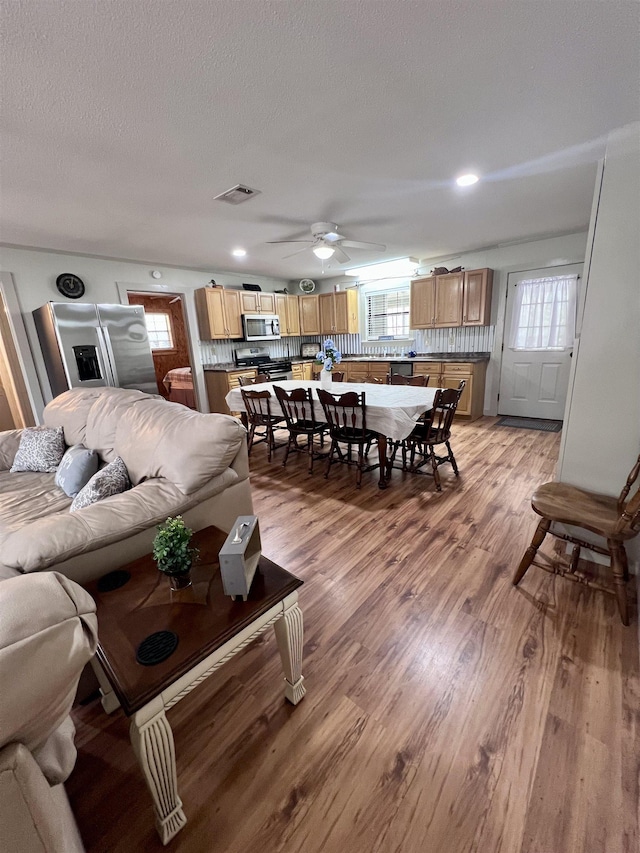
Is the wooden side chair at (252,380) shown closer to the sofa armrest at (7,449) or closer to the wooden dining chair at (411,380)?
the wooden dining chair at (411,380)

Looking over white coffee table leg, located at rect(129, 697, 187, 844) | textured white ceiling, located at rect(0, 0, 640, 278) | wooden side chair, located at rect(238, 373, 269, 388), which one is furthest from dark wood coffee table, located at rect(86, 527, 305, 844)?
wooden side chair, located at rect(238, 373, 269, 388)

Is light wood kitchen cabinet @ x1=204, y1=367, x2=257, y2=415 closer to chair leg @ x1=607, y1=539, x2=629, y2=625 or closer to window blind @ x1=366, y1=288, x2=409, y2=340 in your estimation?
window blind @ x1=366, y1=288, x2=409, y2=340

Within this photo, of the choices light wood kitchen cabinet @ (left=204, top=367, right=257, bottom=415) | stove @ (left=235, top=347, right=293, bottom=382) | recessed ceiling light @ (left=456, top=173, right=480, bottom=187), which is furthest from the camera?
stove @ (left=235, top=347, right=293, bottom=382)

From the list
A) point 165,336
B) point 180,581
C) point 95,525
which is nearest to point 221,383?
point 165,336

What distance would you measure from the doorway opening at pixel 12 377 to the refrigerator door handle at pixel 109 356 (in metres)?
0.98

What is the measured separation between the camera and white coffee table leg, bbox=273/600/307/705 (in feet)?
4.09

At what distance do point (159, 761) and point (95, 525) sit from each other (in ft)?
2.64

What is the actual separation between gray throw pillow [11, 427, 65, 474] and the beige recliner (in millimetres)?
2345

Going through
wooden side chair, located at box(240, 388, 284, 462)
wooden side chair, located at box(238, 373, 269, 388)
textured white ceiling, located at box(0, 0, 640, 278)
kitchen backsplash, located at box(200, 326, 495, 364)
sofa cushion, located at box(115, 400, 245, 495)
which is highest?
textured white ceiling, located at box(0, 0, 640, 278)

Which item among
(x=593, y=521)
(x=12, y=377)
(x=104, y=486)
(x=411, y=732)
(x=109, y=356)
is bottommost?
(x=411, y=732)

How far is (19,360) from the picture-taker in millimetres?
4102

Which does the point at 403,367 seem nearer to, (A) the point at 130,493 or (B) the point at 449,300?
(B) the point at 449,300

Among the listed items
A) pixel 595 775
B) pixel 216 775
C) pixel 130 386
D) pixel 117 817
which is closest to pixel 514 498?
pixel 595 775

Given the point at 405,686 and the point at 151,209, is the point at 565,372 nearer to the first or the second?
the point at 405,686
